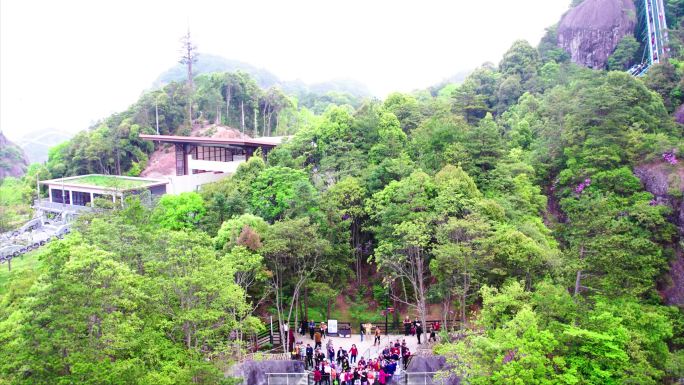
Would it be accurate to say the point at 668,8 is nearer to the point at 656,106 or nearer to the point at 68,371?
the point at 656,106

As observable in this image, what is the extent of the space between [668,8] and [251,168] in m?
42.3

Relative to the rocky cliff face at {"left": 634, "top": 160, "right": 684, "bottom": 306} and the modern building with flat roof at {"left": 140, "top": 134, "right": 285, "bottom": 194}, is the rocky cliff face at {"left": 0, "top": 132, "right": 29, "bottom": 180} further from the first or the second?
the rocky cliff face at {"left": 634, "top": 160, "right": 684, "bottom": 306}

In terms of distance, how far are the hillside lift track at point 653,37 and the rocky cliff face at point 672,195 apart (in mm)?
22191

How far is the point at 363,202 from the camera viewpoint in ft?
88.2

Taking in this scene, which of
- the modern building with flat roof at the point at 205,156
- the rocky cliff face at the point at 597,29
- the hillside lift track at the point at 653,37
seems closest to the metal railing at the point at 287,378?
the modern building with flat roof at the point at 205,156

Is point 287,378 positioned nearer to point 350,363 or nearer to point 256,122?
point 350,363

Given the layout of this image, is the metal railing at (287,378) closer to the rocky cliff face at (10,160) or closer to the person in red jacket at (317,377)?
the person in red jacket at (317,377)

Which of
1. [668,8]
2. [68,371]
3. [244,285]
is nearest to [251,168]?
[244,285]

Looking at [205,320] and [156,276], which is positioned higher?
[156,276]

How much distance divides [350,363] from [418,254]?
4.87 m

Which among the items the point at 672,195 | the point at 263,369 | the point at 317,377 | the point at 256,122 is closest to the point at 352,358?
the point at 317,377

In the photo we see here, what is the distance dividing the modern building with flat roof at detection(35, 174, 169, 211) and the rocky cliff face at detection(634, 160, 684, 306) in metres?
28.5

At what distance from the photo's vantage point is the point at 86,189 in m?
38.8

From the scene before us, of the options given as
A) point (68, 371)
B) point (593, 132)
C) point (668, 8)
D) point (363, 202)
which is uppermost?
point (668, 8)
